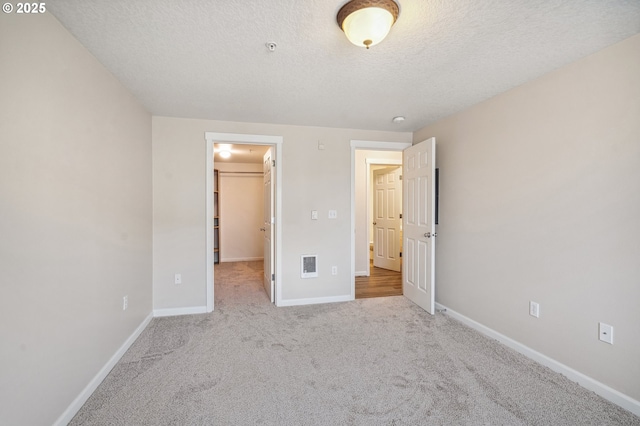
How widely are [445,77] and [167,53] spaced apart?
6.87 feet

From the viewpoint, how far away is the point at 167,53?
74.5 inches

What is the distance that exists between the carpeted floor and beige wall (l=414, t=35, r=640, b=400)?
305mm

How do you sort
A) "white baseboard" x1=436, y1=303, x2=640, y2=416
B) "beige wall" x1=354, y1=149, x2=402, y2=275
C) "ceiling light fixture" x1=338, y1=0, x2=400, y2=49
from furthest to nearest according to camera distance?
"beige wall" x1=354, y1=149, x2=402, y2=275
"white baseboard" x1=436, y1=303, x2=640, y2=416
"ceiling light fixture" x1=338, y1=0, x2=400, y2=49

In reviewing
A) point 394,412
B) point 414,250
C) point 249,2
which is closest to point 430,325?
point 414,250

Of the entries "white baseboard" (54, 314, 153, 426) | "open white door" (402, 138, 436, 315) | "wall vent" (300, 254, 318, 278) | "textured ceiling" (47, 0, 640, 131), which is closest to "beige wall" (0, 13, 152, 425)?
"white baseboard" (54, 314, 153, 426)

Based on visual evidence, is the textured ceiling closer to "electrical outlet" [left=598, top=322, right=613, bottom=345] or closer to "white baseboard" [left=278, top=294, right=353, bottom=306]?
"electrical outlet" [left=598, top=322, right=613, bottom=345]

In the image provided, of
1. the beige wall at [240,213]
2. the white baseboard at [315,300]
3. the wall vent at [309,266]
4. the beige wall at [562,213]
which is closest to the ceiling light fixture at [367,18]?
the beige wall at [562,213]

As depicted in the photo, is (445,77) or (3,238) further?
(445,77)

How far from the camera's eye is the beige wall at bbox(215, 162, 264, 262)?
679 centimetres

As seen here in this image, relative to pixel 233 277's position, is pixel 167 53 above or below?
above

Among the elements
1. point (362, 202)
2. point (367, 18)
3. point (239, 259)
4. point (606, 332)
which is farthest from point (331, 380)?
point (239, 259)

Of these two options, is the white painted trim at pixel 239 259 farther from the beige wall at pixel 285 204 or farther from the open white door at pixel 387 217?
the beige wall at pixel 285 204

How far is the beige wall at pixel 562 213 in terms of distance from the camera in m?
1.75

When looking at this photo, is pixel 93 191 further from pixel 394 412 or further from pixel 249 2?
pixel 394 412
